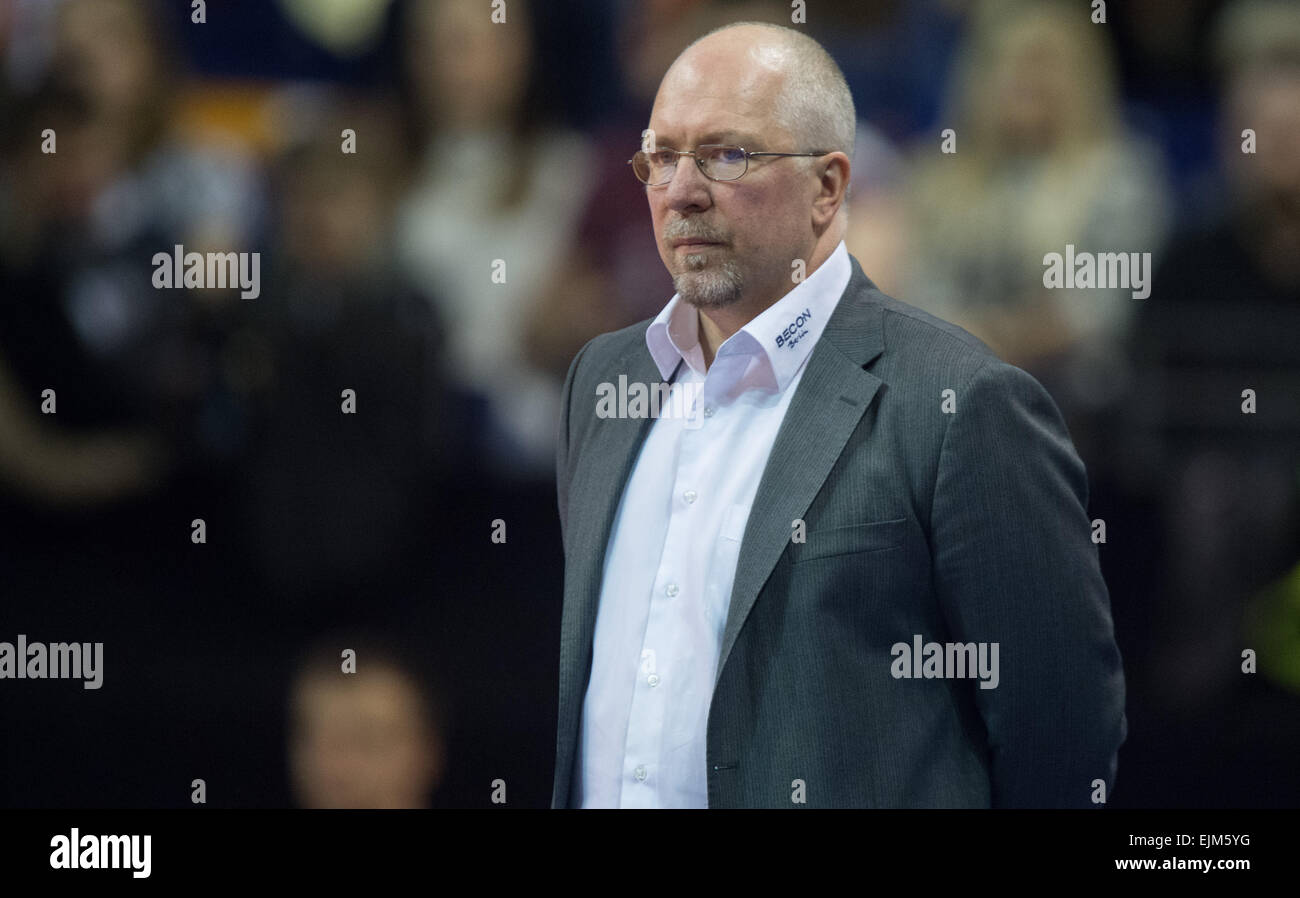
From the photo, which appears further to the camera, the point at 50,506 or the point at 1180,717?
the point at 50,506

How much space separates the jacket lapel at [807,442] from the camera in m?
1.89

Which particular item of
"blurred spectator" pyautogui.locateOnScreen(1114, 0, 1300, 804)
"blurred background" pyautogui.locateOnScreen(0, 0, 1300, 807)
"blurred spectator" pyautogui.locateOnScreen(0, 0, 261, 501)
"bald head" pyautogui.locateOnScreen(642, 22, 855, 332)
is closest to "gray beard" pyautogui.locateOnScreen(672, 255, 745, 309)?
"bald head" pyautogui.locateOnScreen(642, 22, 855, 332)

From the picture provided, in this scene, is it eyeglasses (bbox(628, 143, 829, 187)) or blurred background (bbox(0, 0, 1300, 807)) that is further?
blurred background (bbox(0, 0, 1300, 807))

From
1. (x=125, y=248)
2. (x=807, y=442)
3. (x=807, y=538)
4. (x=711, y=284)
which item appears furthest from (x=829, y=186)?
(x=125, y=248)

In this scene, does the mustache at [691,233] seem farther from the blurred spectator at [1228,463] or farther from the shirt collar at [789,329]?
the blurred spectator at [1228,463]

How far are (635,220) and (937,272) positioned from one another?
2.53ft

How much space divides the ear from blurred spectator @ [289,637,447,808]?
1.76 m

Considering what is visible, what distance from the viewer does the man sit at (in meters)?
1.88

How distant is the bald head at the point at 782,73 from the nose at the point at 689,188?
12 cm

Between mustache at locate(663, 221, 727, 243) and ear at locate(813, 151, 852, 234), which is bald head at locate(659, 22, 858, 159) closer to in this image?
ear at locate(813, 151, 852, 234)

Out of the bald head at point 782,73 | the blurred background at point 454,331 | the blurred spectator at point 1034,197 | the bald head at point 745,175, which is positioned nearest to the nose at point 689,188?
the bald head at point 745,175

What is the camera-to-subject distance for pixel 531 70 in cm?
375

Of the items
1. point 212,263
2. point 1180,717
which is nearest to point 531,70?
point 212,263

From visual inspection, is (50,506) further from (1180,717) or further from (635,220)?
(1180,717)
